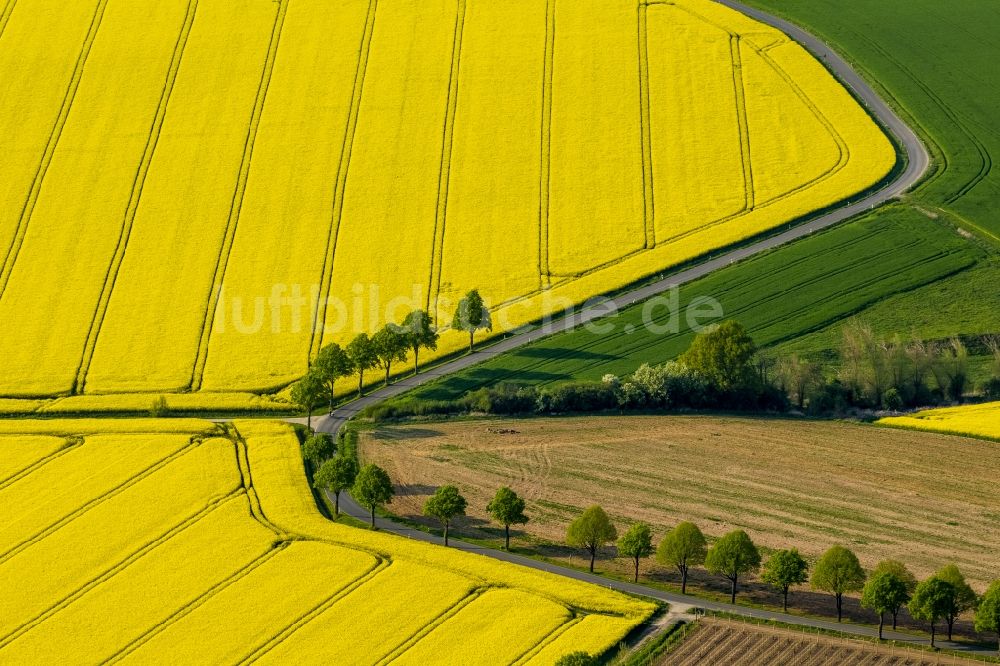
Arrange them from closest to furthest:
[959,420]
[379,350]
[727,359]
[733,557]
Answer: [733,557] → [959,420] → [727,359] → [379,350]

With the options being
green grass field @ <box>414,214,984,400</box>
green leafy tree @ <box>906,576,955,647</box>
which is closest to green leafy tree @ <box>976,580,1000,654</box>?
green leafy tree @ <box>906,576,955,647</box>

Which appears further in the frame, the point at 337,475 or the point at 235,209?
the point at 235,209

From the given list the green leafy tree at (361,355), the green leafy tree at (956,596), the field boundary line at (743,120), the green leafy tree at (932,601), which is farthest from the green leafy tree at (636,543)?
the field boundary line at (743,120)

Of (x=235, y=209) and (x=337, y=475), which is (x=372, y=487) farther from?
(x=235, y=209)

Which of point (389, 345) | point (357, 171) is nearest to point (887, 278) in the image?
point (389, 345)

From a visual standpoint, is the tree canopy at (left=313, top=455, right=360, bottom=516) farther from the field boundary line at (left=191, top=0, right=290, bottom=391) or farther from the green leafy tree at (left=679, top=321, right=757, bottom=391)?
the green leafy tree at (left=679, top=321, right=757, bottom=391)

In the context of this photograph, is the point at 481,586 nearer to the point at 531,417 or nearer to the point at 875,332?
the point at 531,417
